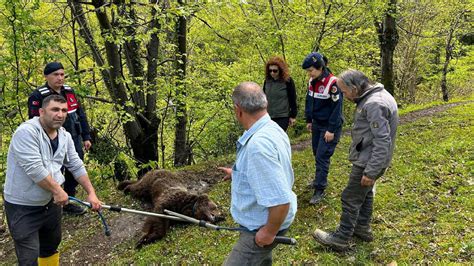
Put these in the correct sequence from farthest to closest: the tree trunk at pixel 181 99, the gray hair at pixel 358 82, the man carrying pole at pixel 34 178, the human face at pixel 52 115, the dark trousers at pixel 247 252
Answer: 1. the tree trunk at pixel 181 99
2. the gray hair at pixel 358 82
3. the human face at pixel 52 115
4. the man carrying pole at pixel 34 178
5. the dark trousers at pixel 247 252

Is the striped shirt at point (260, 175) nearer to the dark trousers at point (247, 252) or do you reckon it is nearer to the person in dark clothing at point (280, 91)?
the dark trousers at point (247, 252)

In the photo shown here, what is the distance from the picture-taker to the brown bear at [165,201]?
5.12 m

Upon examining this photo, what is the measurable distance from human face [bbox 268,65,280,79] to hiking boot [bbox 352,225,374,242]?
8.62ft

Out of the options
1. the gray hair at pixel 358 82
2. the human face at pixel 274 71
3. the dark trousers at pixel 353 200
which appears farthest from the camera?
the human face at pixel 274 71

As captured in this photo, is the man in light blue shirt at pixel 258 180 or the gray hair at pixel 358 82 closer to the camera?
the man in light blue shirt at pixel 258 180

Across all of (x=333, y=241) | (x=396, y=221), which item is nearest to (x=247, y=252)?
(x=333, y=241)

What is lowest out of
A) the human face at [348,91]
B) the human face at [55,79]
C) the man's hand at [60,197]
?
the man's hand at [60,197]

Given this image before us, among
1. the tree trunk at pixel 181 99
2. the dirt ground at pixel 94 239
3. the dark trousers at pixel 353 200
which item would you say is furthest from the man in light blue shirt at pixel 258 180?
the tree trunk at pixel 181 99

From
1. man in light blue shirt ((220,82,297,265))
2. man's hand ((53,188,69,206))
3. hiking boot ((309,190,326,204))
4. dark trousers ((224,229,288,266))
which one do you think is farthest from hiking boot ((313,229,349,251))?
man's hand ((53,188,69,206))

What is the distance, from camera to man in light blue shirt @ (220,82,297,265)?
2.24m

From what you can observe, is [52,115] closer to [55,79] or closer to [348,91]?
[55,79]

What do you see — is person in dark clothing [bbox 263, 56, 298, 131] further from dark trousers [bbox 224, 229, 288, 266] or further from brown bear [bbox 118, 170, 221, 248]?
dark trousers [bbox 224, 229, 288, 266]

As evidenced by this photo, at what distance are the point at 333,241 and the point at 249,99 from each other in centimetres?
253

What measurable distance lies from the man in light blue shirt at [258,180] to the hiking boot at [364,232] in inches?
83.7
